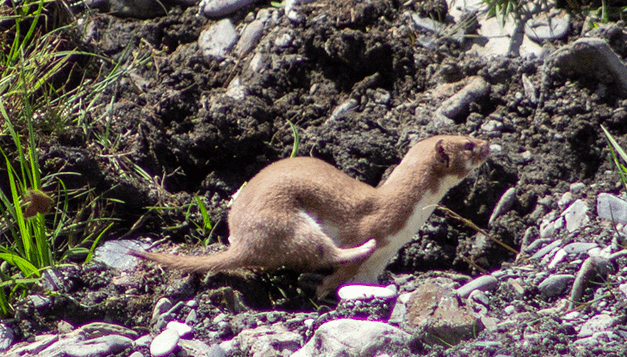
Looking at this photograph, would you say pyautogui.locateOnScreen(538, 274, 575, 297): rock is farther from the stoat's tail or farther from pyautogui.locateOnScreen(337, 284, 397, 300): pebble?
the stoat's tail

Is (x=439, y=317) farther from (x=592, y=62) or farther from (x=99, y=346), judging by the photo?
(x=592, y=62)

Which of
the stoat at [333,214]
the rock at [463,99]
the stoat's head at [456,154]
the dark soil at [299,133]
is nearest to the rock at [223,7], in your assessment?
the dark soil at [299,133]

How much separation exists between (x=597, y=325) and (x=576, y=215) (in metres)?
1.02

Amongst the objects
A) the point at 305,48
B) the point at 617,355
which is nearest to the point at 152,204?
the point at 305,48

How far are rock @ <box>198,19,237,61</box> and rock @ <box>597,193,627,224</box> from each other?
2.67m

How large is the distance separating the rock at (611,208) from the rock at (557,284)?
469 mm

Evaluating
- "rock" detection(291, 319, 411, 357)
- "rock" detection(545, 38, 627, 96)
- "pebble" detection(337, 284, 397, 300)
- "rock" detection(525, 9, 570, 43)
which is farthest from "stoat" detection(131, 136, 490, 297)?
"rock" detection(525, 9, 570, 43)

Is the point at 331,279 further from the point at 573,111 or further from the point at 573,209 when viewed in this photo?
the point at 573,111

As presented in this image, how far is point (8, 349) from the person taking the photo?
294 cm

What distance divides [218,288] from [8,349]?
955 millimetres

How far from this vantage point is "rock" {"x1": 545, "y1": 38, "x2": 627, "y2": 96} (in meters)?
3.98

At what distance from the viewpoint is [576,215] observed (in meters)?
3.61

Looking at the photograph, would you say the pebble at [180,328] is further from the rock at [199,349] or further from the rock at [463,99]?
the rock at [463,99]

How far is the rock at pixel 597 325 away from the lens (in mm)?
2680
